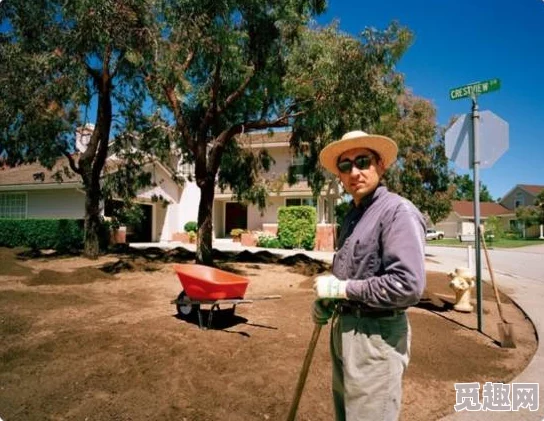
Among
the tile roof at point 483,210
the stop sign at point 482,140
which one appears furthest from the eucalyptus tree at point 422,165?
the tile roof at point 483,210

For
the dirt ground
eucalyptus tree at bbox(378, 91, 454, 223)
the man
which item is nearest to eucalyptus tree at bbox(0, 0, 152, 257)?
the dirt ground

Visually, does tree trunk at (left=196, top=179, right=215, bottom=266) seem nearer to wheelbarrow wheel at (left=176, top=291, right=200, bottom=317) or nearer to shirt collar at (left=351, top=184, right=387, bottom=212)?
wheelbarrow wheel at (left=176, top=291, right=200, bottom=317)

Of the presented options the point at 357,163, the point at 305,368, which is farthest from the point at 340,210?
the point at 357,163

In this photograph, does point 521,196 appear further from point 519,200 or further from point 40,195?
point 40,195

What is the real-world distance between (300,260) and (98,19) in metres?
9.49

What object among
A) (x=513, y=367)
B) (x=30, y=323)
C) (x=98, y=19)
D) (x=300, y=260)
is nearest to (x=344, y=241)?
(x=513, y=367)

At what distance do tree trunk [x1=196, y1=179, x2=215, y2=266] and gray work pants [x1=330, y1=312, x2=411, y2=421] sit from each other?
10.1m

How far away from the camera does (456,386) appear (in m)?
3.81

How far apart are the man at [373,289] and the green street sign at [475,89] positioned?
4.22 m

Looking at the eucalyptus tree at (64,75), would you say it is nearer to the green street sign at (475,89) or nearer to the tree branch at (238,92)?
the tree branch at (238,92)

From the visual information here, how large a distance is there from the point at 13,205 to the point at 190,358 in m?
22.7

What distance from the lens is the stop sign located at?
19.1 feet

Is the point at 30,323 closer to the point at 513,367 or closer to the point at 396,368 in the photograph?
the point at 396,368

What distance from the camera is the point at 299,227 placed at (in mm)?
22406
